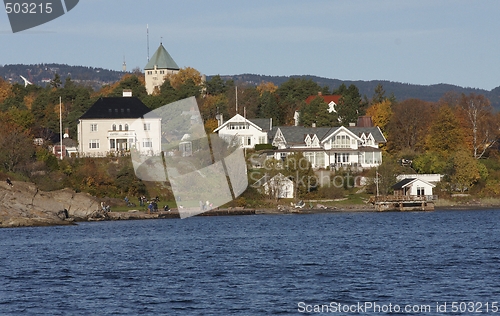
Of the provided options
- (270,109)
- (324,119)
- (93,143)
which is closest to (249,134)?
(324,119)

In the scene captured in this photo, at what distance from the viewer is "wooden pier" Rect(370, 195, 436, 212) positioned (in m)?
67.6

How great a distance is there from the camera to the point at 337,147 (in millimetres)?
83062

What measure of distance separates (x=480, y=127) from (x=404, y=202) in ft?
69.6

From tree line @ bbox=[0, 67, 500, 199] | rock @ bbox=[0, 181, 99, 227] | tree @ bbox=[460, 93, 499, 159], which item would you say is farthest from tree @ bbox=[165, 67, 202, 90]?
rock @ bbox=[0, 181, 99, 227]

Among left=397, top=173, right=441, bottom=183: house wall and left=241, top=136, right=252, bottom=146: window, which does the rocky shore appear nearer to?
left=397, top=173, right=441, bottom=183: house wall

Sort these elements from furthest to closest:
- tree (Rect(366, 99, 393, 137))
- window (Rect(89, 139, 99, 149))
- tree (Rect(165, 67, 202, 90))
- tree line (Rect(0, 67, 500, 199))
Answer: tree (Rect(165, 67, 202, 90)), tree (Rect(366, 99, 393, 137)), window (Rect(89, 139, 99, 149)), tree line (Rect(0, 67, 500, 199))

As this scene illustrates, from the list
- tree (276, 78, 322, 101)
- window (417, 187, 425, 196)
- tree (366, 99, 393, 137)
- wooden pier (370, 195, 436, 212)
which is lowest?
wooden pier (370, 195, 436, 212)

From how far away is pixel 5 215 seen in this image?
58.6 meters

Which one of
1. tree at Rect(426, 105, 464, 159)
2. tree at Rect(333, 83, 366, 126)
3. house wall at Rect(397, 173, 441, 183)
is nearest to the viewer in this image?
house wall at Rect(397, 173, 441, 183)

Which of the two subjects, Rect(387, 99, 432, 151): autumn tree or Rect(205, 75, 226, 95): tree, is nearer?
Rect(387, 99, 432, 151): autumn tree

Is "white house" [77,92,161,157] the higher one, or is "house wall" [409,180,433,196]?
"white house" [77,92,161,157]

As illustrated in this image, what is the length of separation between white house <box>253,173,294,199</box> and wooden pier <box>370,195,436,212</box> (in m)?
6.78

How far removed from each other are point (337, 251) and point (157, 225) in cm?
2024

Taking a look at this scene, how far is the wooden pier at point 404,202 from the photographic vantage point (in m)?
67.6
